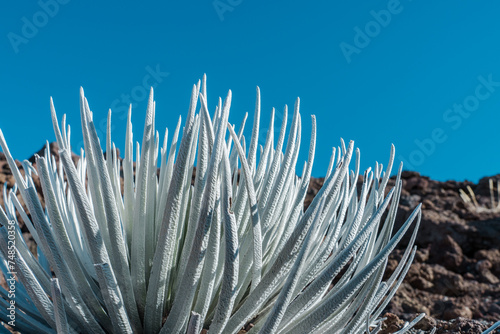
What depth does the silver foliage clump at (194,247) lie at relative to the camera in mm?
830

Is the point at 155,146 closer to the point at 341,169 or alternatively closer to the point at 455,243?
the point at 341,169

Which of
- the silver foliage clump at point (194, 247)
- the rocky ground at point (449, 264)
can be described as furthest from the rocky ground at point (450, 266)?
the silver foliage clump at point (194, 247)

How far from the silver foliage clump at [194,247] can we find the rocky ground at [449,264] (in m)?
0.71

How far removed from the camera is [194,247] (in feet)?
2.76

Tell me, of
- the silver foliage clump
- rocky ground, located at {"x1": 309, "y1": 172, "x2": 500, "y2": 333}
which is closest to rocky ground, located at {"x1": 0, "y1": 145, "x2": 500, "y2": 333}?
rocky ground, located at {"x1": 309, "y1": 172, "x2": 500, "y2": 333}

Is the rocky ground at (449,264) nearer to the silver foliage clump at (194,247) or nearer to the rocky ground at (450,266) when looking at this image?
the rocky ground at (450,266)

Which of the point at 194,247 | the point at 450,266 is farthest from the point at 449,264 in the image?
the point at 194,247

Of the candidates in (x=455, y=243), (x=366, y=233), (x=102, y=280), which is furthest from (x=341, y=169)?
(x=455, y=243)

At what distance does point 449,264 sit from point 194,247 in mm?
3091

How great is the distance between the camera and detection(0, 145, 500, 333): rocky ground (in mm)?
2664

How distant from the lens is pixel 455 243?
3.64 m

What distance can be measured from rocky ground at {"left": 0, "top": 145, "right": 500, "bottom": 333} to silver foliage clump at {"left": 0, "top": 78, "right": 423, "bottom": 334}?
0.71 m

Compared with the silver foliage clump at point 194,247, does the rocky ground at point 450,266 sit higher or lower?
higher

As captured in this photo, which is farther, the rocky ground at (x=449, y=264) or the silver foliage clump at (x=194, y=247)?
the rocky ground at (x=449, y=264)
